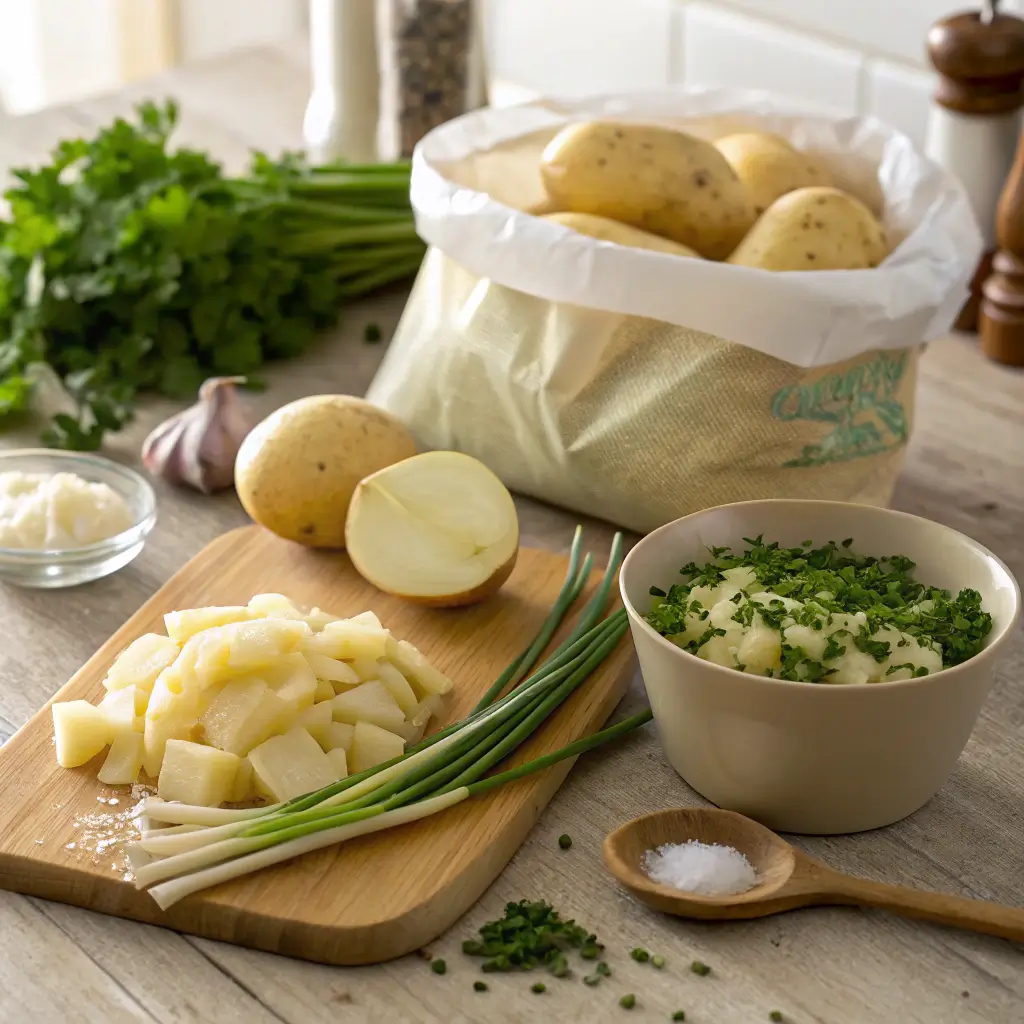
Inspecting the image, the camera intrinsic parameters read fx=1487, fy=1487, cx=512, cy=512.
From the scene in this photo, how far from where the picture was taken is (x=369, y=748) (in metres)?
1.09

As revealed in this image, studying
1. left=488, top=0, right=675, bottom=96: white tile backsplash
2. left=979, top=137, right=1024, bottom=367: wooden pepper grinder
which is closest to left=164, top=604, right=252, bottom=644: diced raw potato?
left=979, top=137, right=1024, bottom=367: wooden pepper grinder

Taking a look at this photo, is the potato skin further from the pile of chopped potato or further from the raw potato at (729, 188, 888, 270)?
the pile of chopped potato

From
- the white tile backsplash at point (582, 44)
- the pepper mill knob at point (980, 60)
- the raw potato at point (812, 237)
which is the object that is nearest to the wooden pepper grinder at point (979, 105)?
the pepper mill knob at point (980, 60)

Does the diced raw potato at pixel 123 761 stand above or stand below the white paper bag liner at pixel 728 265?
below

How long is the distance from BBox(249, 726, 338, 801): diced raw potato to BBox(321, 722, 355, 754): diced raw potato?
1 cm

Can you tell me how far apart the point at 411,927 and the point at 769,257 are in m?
0.71

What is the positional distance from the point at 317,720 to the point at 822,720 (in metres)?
0.36

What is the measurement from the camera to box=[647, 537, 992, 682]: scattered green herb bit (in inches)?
40.0

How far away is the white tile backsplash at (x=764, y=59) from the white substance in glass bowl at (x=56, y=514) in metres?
1.16

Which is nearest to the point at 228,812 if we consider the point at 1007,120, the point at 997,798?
the point at 997,798

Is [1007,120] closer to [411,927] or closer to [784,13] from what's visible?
[784,13]

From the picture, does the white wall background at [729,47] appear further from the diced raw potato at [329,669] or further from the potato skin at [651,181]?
the diced raw potato at [329,669]

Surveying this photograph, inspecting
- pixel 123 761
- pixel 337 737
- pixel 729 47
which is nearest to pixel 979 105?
pixel 729 47

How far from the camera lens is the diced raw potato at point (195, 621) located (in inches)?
44.5
